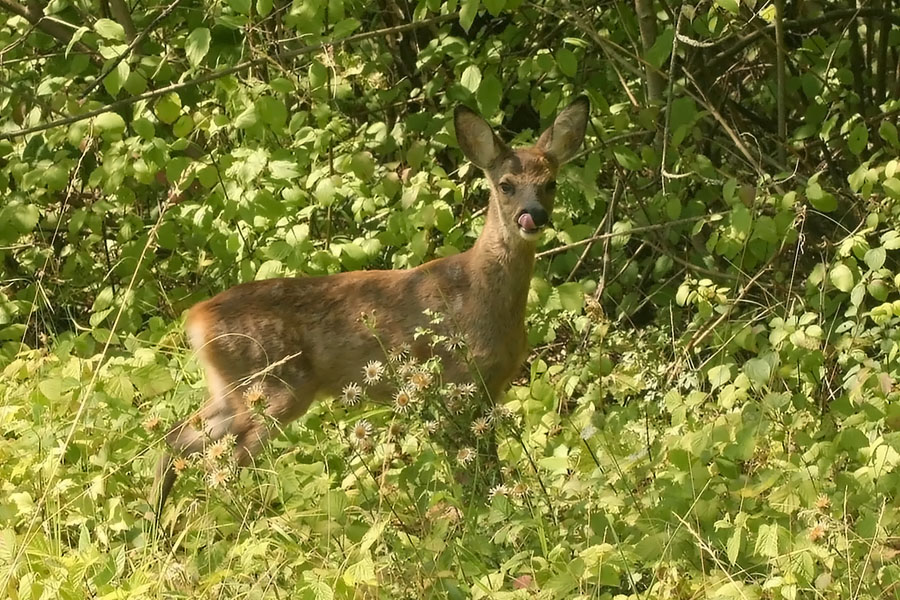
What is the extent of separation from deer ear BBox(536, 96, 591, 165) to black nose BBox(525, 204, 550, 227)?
45 centimetres

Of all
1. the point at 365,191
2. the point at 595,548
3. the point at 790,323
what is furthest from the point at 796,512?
the point at 365,191

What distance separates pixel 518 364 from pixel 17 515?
192 centimetres

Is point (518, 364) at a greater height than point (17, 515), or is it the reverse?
point (17, 515)

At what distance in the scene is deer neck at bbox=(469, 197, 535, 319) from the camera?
5.01m

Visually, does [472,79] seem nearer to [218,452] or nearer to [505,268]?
[505,268]

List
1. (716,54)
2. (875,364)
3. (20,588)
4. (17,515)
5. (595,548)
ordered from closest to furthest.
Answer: (595,548)
(20,588)
(17,515)
(875,364)
(716,54)

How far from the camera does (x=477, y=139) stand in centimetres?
526

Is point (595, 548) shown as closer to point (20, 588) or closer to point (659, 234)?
point (20, 588)

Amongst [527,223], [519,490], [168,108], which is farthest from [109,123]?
A: [519,490]

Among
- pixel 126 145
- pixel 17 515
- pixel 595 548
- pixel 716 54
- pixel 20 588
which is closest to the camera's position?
pixel 595 548

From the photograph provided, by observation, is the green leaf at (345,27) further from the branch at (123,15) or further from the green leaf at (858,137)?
the green leaf at (858,137)

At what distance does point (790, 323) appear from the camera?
4516 mm

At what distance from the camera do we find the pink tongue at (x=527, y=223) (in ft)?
16.1

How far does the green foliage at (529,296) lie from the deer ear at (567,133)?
170mm
